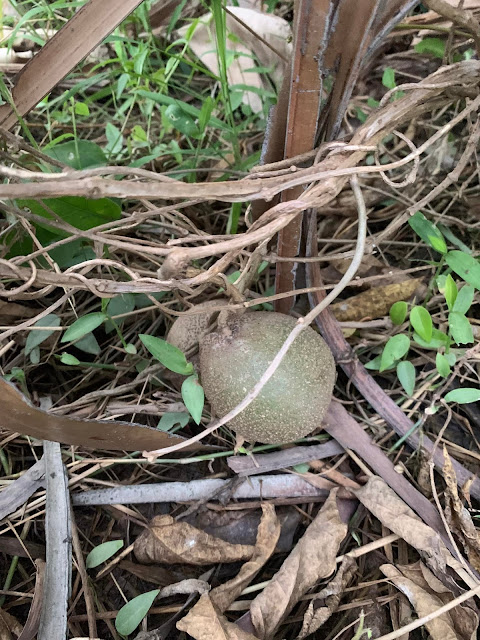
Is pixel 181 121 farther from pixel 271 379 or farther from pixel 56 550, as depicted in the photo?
pixel 56 550

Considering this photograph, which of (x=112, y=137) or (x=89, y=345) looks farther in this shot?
(x=112, y=137)

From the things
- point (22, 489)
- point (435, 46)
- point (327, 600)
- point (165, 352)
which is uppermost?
point (435, 46)

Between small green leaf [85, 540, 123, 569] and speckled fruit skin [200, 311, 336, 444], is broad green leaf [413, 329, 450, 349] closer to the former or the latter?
speckled fruit skin [200, 311, 336, 444]

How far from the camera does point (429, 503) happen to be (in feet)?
2.75

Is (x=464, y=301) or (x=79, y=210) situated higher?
(x=79, y=210)

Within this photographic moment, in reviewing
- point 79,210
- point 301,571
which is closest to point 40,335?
point 79,210

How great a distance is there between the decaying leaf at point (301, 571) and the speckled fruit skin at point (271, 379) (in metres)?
0.15

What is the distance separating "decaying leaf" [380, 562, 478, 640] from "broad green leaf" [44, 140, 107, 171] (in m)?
0.90

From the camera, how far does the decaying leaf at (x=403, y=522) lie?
78cm

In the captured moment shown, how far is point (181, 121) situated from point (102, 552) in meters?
0.79

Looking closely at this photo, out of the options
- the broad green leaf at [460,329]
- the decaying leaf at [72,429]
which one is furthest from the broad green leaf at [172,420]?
the broad green leaf at [460,329]

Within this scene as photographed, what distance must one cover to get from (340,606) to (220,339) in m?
0.45

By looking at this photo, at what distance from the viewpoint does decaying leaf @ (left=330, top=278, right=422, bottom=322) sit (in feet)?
3.28

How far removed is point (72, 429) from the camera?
29.9 inches
